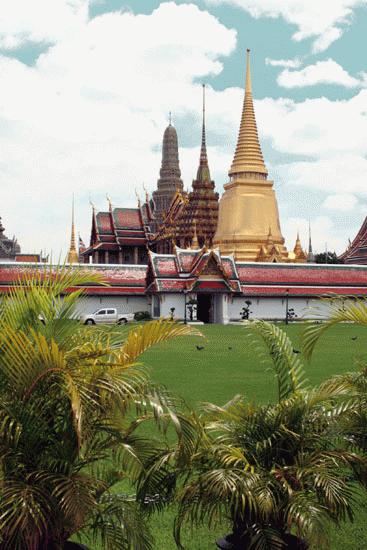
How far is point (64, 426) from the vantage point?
4211 millimetres

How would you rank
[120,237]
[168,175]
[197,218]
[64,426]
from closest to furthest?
[64,426] → [197,218] → [120,237] → [168,175]

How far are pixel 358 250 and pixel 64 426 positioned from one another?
1893 inches

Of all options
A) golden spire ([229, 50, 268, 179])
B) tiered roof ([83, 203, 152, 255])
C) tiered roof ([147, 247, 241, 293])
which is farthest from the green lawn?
tiered roof ([83, 203, 152, 255])

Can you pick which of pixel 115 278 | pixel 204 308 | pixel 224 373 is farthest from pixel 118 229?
pixel 224 373

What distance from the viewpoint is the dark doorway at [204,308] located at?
1474 inches

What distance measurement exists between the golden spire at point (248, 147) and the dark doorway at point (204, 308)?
42.8 ft

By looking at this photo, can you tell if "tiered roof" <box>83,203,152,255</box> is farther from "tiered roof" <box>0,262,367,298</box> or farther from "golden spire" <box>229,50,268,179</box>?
"tiered roof" <box>0,262,367,298</box>

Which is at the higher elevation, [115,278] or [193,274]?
[193,274]

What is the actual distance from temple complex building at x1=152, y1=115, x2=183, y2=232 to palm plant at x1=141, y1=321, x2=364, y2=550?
62784 millimetres

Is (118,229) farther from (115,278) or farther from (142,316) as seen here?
(142,316)

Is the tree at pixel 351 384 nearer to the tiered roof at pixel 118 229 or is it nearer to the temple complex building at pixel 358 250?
the temple complex building at pixel 358 250

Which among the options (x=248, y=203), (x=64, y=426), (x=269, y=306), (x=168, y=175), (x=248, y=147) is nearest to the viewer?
(x=64, y=426)

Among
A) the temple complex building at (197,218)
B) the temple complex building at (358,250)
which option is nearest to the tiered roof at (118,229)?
the temple complex building at (197,218)

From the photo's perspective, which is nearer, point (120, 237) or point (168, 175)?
point (120, 237)
